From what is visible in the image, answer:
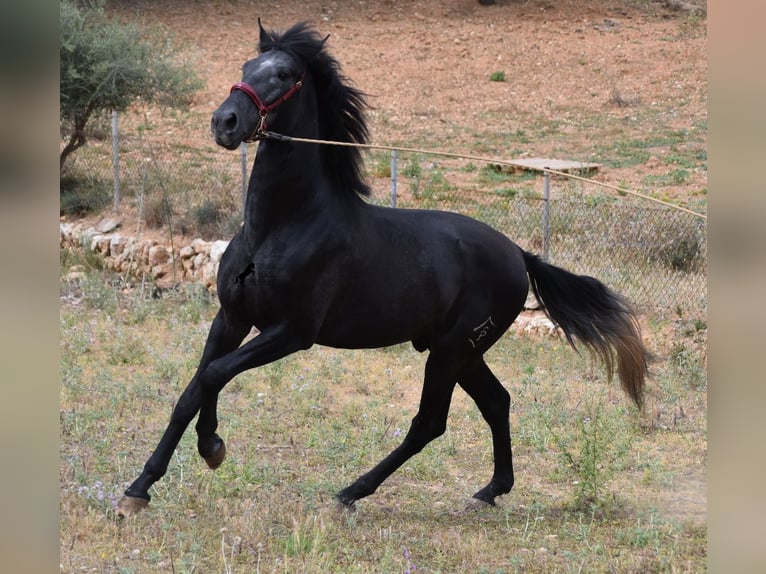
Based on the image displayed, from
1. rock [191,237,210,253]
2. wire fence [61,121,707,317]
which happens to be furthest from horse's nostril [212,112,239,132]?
rock [191,237,210,253]

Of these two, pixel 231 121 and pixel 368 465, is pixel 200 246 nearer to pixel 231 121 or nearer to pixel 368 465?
pixel 368 465

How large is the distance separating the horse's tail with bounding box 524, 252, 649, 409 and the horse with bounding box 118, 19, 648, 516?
12mm

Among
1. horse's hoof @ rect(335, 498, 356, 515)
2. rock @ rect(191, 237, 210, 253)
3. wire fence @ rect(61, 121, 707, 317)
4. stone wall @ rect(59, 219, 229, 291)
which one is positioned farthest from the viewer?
rock @ rect(191, 237, 210, 253)

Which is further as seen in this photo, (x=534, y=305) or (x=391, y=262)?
(x=534, y=305)

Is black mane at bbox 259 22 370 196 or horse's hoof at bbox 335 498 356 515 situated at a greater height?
black mane at bbox 259 22 370 196

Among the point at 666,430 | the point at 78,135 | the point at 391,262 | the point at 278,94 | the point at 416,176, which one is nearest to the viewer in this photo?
the point at 278,94

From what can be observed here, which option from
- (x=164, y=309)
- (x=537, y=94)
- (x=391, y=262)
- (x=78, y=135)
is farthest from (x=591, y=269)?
(x=537, y=94)

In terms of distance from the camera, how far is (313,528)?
16.0 ft

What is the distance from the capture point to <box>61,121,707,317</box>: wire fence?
398 inches

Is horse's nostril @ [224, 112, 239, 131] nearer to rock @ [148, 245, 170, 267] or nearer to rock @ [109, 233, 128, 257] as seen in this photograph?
rock @ [148, 245, 170, 267]

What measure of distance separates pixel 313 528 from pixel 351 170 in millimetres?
1861

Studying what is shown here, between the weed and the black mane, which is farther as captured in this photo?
the weed

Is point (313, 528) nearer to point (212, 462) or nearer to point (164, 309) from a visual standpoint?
point (212, 462)
